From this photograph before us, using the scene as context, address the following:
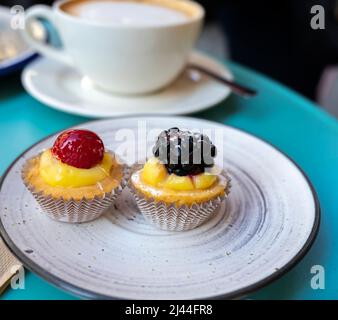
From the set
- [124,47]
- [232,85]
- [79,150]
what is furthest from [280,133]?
[79,150]

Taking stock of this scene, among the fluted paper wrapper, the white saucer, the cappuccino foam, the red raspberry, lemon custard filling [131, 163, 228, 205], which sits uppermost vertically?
the cappuccino foam

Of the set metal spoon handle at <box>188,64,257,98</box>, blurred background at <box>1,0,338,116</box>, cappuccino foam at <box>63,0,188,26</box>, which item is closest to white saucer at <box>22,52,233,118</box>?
metal spoon handle at <box>188,64,257,98</box>

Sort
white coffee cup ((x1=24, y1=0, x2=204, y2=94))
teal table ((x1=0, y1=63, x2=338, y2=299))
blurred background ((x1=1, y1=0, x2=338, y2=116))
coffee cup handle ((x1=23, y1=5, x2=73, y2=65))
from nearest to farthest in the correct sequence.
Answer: teal table ((x1=0, y1=63, x2=338, y2=299))
white coffee cup ((x1=24, y1=0, x2=204, y2=94))
coffee cup handle ((x1=23, y1=5, x2=73, y2=65))
blurred background ((x1=1, y1=0, x2=338, y2=116))

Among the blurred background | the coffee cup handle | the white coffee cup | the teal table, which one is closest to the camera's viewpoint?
the teal table

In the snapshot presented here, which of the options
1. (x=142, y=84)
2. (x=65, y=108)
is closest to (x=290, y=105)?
(x=142, y=84)

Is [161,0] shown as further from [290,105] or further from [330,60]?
[330,60]

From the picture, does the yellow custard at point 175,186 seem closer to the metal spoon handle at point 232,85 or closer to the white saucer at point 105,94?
the white saucer at point 105,94

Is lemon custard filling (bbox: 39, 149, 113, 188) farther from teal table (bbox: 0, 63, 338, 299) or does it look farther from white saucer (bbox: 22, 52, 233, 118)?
white saucer (bbox: 22, 52, 233, 118)
